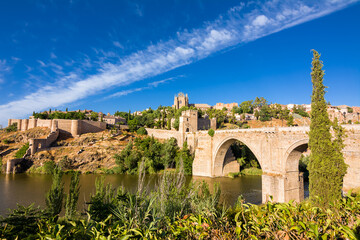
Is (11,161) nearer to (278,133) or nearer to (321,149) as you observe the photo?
(278,133)

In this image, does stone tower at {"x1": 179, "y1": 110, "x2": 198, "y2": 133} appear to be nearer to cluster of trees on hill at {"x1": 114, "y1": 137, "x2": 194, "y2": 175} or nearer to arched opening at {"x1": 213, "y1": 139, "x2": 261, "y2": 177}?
cluster of trees on hill at {"x1": 114, "y1": 137, "x2": 194, "y2": 175}

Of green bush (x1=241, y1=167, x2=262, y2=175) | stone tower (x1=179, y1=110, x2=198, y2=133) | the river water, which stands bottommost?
the river water

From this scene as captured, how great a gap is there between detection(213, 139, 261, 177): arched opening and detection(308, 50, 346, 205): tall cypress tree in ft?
43.9

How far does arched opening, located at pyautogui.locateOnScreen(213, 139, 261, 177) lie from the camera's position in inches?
1032

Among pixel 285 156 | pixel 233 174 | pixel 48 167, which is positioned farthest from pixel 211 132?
pixel 48 167

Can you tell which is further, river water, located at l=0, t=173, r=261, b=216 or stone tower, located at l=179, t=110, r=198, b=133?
stone tower, located at l=179, t=110, r=198, b=133

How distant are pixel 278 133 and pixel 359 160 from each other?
553cm

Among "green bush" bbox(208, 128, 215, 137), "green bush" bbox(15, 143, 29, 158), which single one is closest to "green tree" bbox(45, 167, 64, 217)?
"green bush" bbox(208, 128, 215, 137)

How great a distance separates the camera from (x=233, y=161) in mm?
28656

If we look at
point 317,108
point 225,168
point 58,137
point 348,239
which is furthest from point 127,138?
point 348,239

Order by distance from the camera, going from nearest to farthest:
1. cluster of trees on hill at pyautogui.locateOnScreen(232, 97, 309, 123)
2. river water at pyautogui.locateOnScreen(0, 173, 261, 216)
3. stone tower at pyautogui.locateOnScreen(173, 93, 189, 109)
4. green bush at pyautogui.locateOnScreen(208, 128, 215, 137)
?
river water at pyautogui.locateOnScreen(0, 173, 261, 216) → green bush at pyautogui.locateOnScreen(208, 128, 215, 137) → cluster of trees on hill at pyautogui.locateOnScreen(232, 97, 309, 123) → stone tower at pyautogui.locateOnScreen(173, 93, 189, 109)

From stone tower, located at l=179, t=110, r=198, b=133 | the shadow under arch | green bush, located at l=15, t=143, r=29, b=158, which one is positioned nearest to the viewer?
the shadow under arch

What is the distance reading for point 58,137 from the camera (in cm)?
3578

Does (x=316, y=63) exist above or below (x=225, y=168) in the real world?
above
